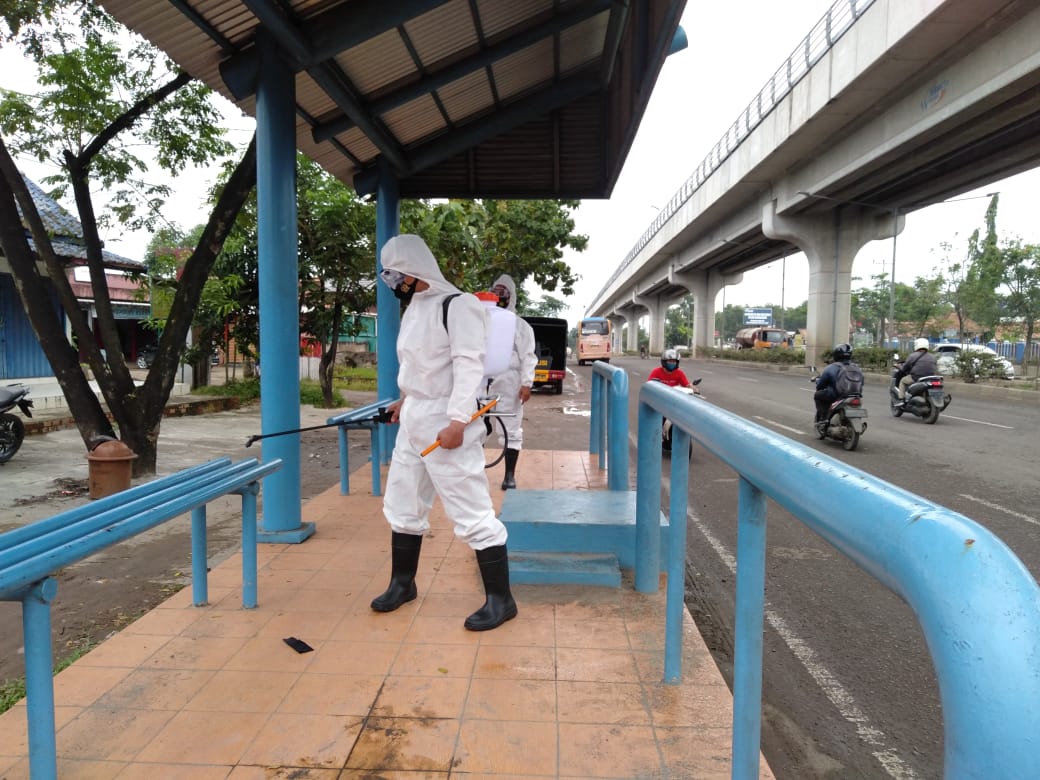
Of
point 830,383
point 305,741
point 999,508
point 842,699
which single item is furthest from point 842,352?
point 305,741

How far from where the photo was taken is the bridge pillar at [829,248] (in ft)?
91.3

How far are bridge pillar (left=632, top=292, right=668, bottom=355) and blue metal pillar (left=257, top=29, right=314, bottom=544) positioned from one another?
59504mm

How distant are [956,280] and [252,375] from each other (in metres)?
33.2

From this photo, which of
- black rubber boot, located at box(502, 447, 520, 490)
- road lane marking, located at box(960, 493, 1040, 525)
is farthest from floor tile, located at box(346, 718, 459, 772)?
road lane marking, located at box(960, 493, 1040, 525)

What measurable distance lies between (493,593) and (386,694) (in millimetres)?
782

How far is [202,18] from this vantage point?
3.91 metres

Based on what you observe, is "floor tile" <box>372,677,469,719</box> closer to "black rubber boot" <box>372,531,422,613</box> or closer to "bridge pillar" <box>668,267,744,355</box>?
"black rubber boot" <box>372,531,422,613</box>

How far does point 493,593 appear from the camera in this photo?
10.8 feet

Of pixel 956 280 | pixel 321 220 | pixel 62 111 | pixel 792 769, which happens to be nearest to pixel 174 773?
pixel 792 769

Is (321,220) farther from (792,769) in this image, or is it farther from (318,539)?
(792,769)

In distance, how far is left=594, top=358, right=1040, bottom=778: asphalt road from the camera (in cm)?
262

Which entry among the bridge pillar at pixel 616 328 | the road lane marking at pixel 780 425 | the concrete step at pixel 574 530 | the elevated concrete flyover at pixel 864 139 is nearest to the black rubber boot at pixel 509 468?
the concrete step at pixel 574 530

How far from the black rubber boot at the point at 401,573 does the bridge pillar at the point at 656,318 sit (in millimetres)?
60342

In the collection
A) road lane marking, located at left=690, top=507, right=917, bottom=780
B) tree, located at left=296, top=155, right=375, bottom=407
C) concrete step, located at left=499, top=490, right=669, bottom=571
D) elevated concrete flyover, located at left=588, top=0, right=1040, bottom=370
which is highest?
elevated concrete flyover, located at left=588, top=0, right=1040, bottom=370
